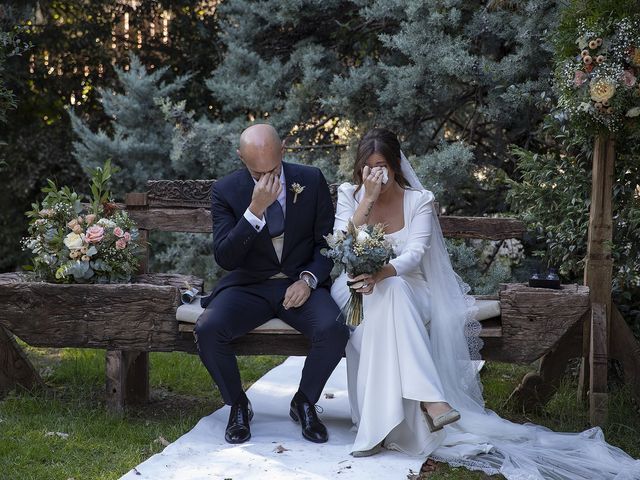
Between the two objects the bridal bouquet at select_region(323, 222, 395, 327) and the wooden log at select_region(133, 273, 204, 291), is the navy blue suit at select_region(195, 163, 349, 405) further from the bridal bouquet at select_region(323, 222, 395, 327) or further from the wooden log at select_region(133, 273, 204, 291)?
the wooden log at select_region(133, 273, 204, 291)

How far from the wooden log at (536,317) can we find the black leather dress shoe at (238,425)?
4.47ft

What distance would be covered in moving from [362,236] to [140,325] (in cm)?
136

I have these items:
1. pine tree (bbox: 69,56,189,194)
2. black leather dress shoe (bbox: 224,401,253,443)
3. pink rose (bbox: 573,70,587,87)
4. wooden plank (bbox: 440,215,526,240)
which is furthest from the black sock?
pine tree (bbox: 69,56,189,194)

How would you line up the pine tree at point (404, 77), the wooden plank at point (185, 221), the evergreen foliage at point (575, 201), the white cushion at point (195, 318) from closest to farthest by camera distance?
the white cushion at point (195, 318) → the evergreen foliage at point (575, 201) → the wooden plank at point (185, 221) → the pine tree at point (404, 77)

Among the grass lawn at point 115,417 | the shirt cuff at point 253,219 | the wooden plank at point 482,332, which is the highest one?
the shirt cuff at point 253,219

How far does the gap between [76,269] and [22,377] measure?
2.91 ft

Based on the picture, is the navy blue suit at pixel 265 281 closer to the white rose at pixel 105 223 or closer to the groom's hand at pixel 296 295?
the groom's hand at pixel 296 295

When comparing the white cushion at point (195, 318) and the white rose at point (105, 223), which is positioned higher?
the white rose at point (105, 223)

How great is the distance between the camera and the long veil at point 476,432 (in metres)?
3.82

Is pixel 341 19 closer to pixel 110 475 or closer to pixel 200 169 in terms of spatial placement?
pixel 200 169

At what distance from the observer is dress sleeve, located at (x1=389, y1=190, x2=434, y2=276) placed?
4.33 meters

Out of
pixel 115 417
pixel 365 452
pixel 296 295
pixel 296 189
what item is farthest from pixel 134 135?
pixel 365 452

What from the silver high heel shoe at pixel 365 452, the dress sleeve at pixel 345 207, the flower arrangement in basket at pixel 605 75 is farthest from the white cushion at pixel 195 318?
the flower arrangement in basket at pixel 605 75

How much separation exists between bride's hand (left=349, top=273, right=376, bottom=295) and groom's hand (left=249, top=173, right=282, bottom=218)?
1.94 ft
